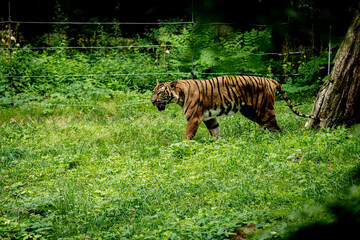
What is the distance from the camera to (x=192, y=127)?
19.5 ft

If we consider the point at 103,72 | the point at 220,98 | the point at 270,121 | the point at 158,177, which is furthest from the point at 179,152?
the point at 103,72

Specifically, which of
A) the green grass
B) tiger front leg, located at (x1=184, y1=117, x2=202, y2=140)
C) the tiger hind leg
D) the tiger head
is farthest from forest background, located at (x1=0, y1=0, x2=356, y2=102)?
tiger front leg, located at (x1=184, y1=117, x2=202, y2=140)

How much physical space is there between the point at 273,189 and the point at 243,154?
47.5 inches

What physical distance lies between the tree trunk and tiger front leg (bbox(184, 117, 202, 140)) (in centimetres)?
176

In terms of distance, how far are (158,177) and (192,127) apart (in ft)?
5.57

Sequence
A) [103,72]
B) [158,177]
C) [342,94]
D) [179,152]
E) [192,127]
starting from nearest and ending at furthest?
1. [158,177]
2. [179,152]
3. [342,94]
4. [192,127]
5. [103,72]

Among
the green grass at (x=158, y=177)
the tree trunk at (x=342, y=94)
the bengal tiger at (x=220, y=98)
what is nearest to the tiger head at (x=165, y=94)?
the bengal tiger at (x=220, y=98)

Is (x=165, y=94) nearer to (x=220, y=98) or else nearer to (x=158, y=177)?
(x=220, y=98)

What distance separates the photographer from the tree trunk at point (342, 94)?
544cm

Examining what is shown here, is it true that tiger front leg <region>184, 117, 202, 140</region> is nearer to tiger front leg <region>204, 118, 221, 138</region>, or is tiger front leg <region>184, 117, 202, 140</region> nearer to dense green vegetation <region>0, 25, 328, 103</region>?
tiger front leg <region>204, 118, 221, 138</region>

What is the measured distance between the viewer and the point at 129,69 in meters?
9.24

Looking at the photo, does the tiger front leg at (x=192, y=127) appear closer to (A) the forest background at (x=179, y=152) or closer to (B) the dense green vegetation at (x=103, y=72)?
(A) the forest background at (x=179, y=152)

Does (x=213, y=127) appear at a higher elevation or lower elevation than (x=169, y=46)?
lower

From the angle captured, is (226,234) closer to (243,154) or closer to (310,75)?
(243,154)
